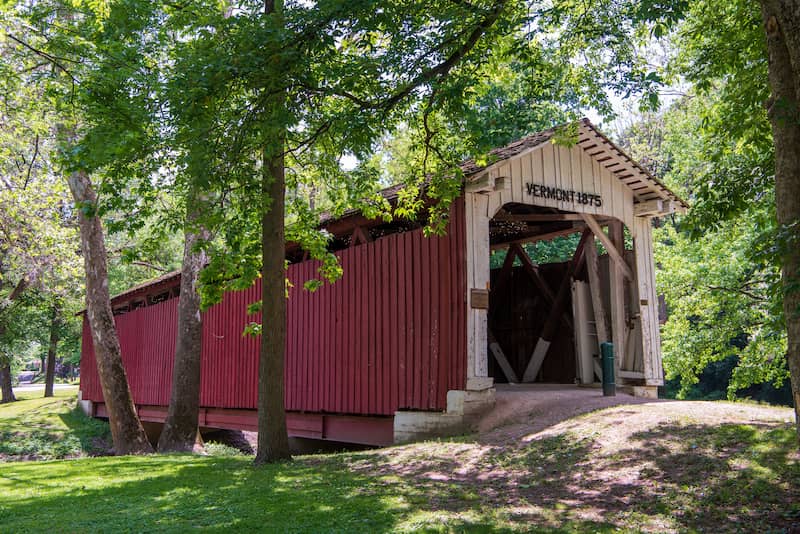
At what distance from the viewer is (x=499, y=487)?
641cm

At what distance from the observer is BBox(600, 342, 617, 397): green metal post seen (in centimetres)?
1075

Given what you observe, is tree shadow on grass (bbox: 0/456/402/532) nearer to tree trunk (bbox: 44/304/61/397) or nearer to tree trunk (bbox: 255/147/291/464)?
tree trunk (bbox: 255/147/291/464)

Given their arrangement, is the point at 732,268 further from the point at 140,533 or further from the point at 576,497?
the point at 140,533

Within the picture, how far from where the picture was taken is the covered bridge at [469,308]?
10398mm

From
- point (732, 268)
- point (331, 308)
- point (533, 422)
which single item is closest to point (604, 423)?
point (533, 422)

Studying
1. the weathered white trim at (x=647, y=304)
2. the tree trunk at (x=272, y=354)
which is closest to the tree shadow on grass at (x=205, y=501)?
the tree trunk at (x=272, y=354)

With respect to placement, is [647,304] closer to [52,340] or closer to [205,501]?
[205,501]

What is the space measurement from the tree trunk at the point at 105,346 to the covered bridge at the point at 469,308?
8.88ft

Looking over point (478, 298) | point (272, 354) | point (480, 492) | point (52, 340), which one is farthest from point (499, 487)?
point (52, 340)

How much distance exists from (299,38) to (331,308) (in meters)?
7.04

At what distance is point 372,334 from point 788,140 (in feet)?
26.2

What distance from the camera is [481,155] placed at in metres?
8.67

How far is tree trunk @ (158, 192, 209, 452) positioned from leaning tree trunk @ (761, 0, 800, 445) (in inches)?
414

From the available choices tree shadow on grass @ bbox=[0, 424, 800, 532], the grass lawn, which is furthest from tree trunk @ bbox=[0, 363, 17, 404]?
tree shadow on grass @ bbox=[0, 424, 800, 532]
